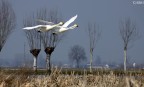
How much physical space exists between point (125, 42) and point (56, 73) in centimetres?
2800

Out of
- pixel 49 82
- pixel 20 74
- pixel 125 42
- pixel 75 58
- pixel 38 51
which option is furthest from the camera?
pixel 75 58

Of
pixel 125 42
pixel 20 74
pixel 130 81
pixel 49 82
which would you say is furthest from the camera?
pixel 125 42

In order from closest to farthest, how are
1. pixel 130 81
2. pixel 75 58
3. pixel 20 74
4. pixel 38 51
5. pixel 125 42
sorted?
1. pixel 130 81
2. pixel 20 74
3. pixel 38 51
4. pixel 125 42
5. pixel 75 58

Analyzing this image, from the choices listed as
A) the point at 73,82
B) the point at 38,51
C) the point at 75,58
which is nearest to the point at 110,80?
the point at 73,82

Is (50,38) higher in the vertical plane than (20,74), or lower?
higher

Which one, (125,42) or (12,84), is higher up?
(125,42)

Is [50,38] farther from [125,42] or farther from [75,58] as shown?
[75,58]

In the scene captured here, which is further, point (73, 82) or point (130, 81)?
point (73, 82)

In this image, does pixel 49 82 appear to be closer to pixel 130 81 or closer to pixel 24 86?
pixel 24 86

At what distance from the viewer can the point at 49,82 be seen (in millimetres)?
5254

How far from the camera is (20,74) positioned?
6.23 metres

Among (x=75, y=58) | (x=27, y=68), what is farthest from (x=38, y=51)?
(x=75, y=58)

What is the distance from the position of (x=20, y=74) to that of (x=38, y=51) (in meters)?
23.5

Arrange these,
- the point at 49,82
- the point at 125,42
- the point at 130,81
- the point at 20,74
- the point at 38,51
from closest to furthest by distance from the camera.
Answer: the point at 130,81 < the point at 49,82 < the point at 20,74 < the point at 38,51 < the point at 125,42
